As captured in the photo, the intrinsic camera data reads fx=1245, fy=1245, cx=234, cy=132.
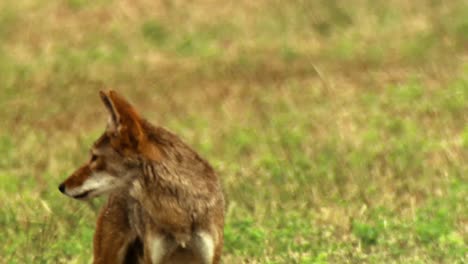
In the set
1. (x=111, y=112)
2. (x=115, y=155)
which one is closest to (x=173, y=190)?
(x=115, y=155)

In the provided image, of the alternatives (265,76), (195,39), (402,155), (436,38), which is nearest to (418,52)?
(436,38)

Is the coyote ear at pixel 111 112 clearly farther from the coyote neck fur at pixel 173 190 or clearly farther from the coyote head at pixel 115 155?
the coyote neck fur at pixel 173 190

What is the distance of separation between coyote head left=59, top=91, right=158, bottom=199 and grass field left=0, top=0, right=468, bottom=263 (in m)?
1.81

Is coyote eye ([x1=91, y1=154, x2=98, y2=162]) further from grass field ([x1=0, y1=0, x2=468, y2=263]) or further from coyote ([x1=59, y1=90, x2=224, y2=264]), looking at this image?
grass field ([x1=0, y1=0, x2=468, y2=263])

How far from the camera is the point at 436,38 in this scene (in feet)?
49.1

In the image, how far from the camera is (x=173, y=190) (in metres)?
6.69

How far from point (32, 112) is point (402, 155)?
4.42 metres

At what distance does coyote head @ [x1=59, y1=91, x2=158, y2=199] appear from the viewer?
6703 millimetres

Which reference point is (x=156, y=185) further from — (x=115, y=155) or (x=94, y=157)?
(x=94, y=157)

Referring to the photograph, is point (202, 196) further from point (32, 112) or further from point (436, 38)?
point (436, 38)

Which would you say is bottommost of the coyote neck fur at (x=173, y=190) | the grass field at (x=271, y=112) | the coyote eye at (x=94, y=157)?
the grass field at (x=271, y=112)

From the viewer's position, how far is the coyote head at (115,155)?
670 cm

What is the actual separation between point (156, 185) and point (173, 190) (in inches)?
3.7

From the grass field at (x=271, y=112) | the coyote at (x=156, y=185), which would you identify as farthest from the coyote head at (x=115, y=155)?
the grass field at (x=271, y=112)
